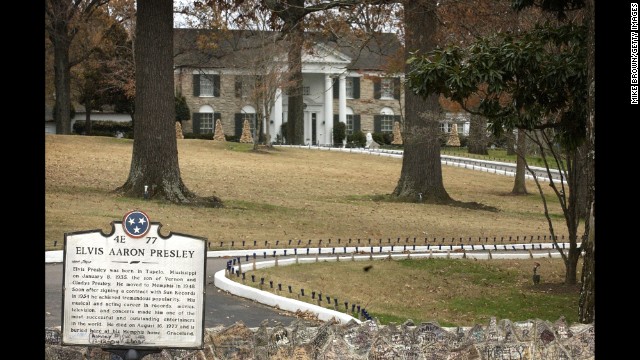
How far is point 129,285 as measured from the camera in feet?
26.4

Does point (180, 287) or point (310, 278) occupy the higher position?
point (180, 287)

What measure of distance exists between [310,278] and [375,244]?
5585mm

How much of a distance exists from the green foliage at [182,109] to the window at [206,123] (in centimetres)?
133

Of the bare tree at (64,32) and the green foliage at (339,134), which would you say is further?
the green foliage at (339,134)

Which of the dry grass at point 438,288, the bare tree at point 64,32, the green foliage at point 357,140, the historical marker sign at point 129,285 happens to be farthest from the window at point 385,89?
the historical marker sign at point 129,285

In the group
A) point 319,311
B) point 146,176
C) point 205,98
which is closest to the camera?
point 319,311

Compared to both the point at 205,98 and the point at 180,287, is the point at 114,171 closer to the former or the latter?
the point at 180,287

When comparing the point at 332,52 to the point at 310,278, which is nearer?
the point at 310,278

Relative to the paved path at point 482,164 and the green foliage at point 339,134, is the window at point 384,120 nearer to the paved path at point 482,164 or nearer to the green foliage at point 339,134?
the green foliage at point 339,134

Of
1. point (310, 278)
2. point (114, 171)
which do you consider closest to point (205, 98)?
point (114, 171)

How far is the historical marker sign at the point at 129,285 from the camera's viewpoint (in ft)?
26.5

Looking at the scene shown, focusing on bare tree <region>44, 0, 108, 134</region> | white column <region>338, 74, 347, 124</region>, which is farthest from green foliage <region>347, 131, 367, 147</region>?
bare tree <region>44, 0, 108, 134</region>

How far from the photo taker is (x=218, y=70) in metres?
55.6
